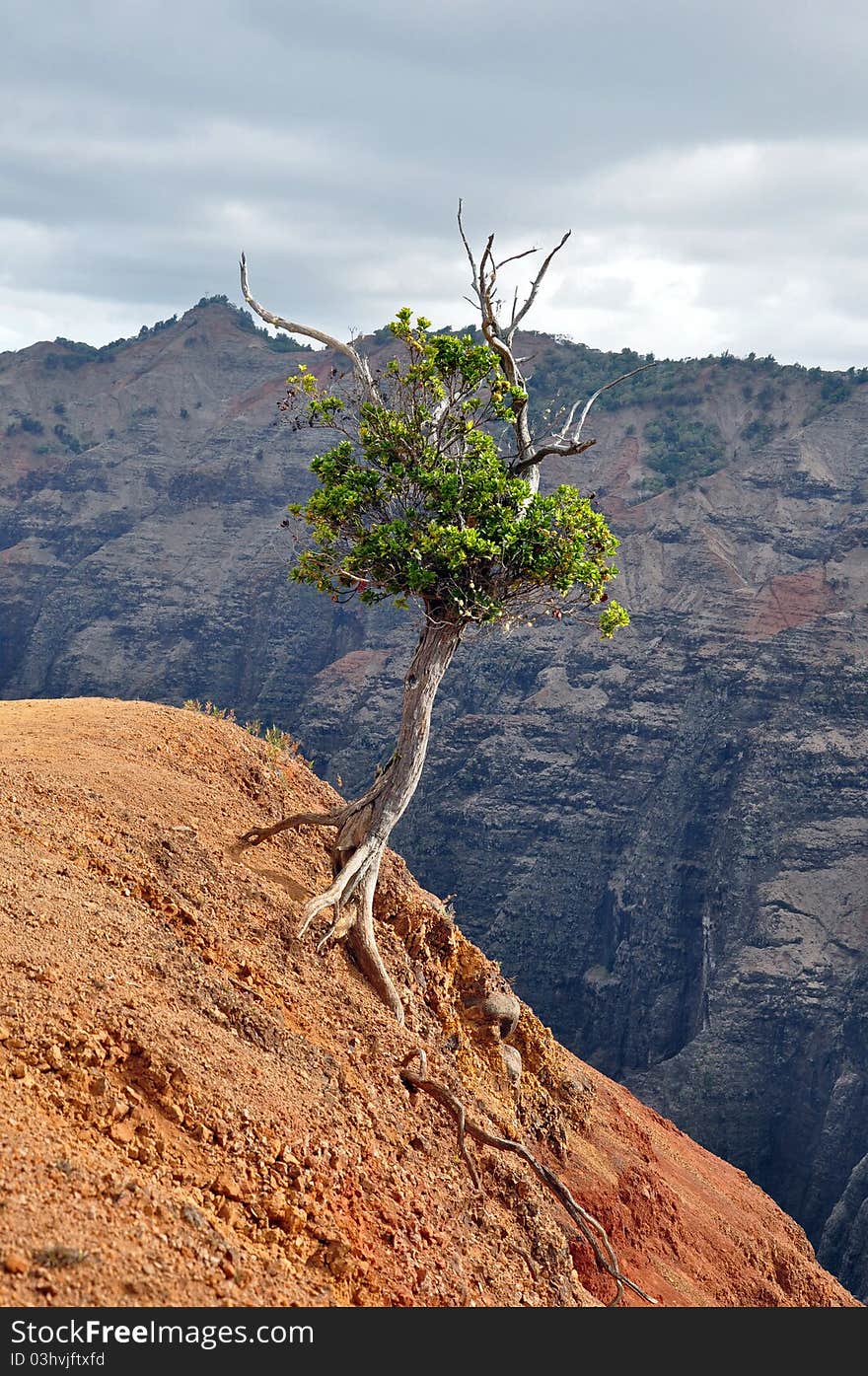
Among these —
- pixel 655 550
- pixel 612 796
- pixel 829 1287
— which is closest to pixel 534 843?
pixel 612 796

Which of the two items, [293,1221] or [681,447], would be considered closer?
[293,1221]

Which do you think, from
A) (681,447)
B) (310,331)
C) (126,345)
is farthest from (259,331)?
(310,331)

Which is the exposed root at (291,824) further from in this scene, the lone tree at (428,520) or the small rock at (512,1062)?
the small rock at (512,1062)

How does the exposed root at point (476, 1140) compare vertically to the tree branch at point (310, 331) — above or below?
below

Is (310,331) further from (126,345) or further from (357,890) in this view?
(126,345)

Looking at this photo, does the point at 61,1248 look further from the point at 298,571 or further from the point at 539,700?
the point at 539,700

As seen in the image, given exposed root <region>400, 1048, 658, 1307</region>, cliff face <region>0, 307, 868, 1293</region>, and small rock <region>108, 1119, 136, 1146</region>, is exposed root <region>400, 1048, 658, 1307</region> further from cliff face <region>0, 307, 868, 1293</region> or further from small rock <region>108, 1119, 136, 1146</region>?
cliff face <region>0, 307, 868, 1293</region>

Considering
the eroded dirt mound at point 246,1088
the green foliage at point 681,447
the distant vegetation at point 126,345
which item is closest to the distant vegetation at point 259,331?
the distant vegetation at point 126,345

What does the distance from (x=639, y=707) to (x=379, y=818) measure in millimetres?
48378

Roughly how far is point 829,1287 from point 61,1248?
16.1 meters

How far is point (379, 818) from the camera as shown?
41.7 ft

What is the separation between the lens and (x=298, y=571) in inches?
521

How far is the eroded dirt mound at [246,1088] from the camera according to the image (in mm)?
6746

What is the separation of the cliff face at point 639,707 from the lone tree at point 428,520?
31470 millimetres
